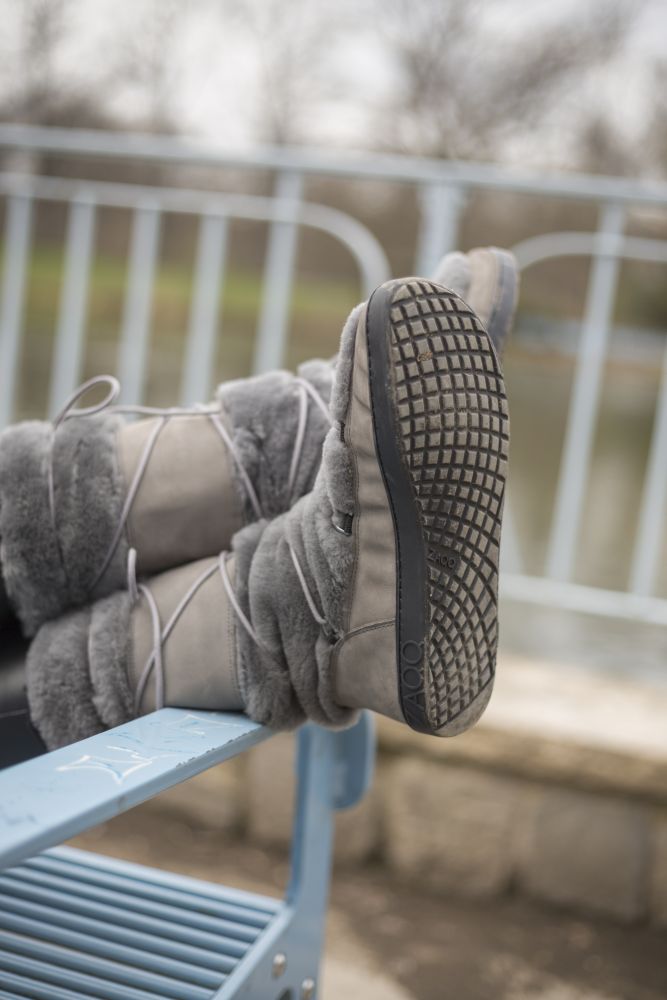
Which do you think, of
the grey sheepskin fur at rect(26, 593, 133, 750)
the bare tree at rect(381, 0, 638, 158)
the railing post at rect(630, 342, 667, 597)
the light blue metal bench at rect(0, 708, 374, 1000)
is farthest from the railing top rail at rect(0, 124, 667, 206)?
the bare tree at rect(381, 0, 638, 158)

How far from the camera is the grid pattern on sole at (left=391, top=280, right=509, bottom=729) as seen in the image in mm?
768

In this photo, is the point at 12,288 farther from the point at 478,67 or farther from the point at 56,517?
the point at 478,67

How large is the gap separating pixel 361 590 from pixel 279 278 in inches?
53.5

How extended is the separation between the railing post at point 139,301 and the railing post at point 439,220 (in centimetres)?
59

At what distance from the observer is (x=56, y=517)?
958mm

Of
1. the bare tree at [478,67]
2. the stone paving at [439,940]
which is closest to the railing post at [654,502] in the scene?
the stone paving at [439,940]

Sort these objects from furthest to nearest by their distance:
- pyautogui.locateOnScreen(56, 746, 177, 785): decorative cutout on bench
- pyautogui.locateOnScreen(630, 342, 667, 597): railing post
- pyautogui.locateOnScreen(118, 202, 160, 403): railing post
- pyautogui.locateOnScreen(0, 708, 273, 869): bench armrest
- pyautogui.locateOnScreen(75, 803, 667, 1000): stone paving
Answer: pyautogui.locateOnScreen(118, 202, 160, 403): railing post → pyautogui.locateOnScreen(630, 342, 667, 597): railing post → pyautogui.locateOnScreen(75, 803, 667, 1000): stone paving → pyautogui.locateOnScreen(56, 746, 177, 785): decorative cutout on bench → pyautogui.locateOnScreen(0, 708, 273, 869): bench armrest

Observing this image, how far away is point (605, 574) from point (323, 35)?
10675 mm

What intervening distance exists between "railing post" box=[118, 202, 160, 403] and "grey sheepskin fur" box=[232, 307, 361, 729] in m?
1.36

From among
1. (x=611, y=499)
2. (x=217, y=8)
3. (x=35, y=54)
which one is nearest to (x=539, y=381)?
(x=611, y=499)

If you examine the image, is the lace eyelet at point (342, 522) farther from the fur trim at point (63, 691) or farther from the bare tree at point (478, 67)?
the bare tree at point (478, 67)

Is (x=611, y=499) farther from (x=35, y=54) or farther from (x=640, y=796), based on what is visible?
(x=35, y=54)

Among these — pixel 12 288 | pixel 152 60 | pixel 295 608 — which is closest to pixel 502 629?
pixel 12 288

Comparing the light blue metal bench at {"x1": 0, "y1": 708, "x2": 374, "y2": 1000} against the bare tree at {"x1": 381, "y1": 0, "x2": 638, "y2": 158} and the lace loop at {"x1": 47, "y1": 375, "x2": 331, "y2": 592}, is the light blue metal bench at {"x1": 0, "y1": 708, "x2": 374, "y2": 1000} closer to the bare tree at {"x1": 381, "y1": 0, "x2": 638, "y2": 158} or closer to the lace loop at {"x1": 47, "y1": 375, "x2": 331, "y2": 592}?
the lace loop at {"x1": 47, "y1": 375, "x2": 331, "y2": 592}
